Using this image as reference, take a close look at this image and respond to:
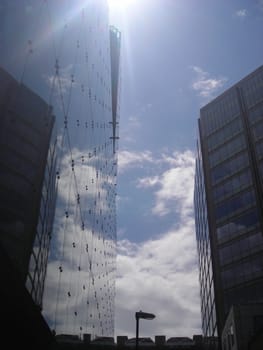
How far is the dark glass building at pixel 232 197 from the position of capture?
60.6m

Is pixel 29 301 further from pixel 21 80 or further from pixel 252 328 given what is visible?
pixel 252 328

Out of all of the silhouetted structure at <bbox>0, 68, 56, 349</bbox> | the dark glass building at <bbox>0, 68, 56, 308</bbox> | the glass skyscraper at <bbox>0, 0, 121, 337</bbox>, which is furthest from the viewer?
the glass skyscraper at <bbox>0, 0, 121, 337</bbox>

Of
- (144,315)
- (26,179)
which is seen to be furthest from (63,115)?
(144,315)

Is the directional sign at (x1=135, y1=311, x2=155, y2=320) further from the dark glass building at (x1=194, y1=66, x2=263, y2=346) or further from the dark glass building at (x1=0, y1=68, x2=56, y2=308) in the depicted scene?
the dark glass building at (x1=194, y1=66, x2=263, y2=346)

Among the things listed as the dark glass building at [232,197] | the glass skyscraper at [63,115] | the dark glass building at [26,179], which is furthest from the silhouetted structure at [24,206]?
the dark glass building at [232,197]

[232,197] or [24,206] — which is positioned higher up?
[232,197]

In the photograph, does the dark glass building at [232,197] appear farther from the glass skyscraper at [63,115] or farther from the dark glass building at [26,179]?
the dark glass building at [26,179]

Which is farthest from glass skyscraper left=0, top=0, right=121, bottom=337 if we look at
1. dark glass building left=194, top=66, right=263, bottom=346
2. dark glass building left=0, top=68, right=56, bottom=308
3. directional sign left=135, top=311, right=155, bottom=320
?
dark glass building left=194, top=66, right=263, bottom=346

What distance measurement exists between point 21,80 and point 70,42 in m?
6.35

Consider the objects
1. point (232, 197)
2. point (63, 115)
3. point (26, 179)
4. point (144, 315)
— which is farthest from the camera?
point (232, 197)

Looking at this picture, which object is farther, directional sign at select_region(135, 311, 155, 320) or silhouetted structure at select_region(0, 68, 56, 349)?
directional sign at select_region(135, 311, 155, 320)

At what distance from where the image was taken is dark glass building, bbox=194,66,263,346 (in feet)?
199

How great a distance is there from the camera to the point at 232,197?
6769 centimetres

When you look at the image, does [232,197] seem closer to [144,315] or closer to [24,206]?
[144,315]
